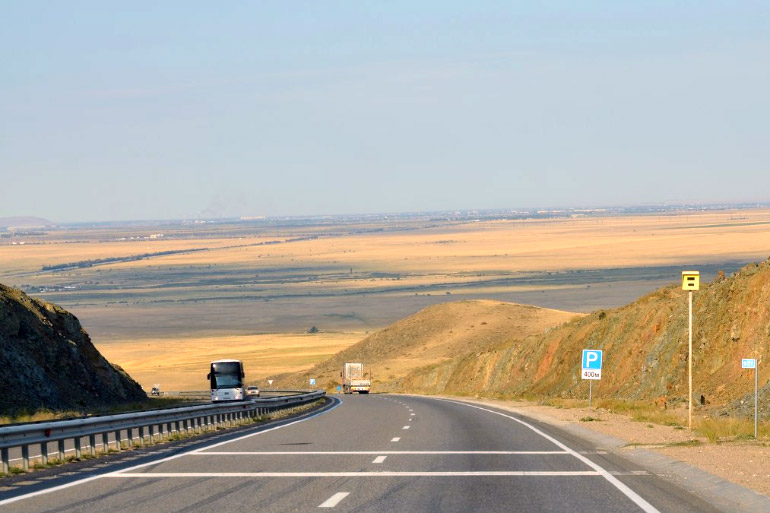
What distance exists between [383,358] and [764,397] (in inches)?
3614

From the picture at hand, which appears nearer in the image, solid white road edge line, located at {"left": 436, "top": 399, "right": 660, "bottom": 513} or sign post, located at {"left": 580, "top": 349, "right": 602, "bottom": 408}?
solid white road edge line, located at {"left": 436, "top": 399, "right": 660, "bottom": 513}

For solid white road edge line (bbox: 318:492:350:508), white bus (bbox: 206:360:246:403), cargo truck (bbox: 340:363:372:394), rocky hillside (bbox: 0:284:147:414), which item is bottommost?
cargo truck (bbox: 340:363:372:394)

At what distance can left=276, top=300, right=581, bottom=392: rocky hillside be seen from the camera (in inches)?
4545

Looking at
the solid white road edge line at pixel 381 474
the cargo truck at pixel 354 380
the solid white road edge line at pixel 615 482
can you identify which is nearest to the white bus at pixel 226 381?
the cargo truck at pixel 354 380

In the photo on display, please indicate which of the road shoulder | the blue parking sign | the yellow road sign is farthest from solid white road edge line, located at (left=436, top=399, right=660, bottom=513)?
the blue parking sign

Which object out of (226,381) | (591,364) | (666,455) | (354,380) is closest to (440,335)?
(354,380)

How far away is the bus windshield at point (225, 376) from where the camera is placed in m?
59.3

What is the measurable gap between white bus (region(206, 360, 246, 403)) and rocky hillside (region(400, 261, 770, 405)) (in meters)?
16.8

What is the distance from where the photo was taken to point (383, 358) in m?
122

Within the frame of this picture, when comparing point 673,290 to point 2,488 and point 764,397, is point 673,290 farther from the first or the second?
point 2,488

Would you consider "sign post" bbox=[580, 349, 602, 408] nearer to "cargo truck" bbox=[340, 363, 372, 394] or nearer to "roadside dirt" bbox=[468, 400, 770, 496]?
"roadside dirt" bbox=[468, 400, 770, 496]

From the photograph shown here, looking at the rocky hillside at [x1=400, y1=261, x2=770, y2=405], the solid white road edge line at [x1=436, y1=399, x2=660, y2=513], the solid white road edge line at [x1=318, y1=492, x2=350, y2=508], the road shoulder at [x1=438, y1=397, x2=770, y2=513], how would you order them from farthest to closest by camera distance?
the rocky hillside at [x1=400, y1=261, x2=770, y2=405]
the road shoulder at [x1=438, y1=397, x2=770, y2=513]
the solid white road edge line at [x1=318, y1=492, x2=350, y2=508]
the solid white road edge line at [x1=436, y1=399, x2=660, y2=513]

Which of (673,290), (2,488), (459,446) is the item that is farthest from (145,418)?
(673,290)

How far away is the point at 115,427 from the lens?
939 inches
